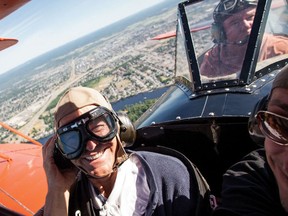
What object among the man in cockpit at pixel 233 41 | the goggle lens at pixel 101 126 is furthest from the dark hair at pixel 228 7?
the goggle lens at pixel 101 126

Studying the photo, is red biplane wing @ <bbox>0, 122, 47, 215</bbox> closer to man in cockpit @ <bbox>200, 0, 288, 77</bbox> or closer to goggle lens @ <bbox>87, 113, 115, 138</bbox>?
goggle lens @ <bbox>87, 113, 115, 138</bbox>

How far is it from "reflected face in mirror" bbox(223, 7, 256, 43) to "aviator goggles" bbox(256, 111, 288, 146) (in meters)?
1.67

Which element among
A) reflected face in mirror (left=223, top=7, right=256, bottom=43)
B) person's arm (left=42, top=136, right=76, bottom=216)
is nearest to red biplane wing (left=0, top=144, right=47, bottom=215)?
person's arm (left=42, top=136, right=76, bottom=216)

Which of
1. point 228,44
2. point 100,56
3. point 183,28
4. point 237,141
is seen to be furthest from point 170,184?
point 100,56

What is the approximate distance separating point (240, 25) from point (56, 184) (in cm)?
204

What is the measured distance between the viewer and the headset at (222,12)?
2779mm

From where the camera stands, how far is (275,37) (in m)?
2.79

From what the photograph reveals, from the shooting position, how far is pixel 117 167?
6.40 feet

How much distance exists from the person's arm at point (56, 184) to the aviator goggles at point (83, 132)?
16 cm

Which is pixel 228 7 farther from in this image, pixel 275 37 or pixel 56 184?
pixel 56 184

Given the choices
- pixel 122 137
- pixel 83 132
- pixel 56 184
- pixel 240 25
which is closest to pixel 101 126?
pixel 83 132

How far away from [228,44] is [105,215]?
1845 mm

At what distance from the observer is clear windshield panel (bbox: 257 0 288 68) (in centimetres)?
265

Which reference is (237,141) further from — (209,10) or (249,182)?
(209,10)
